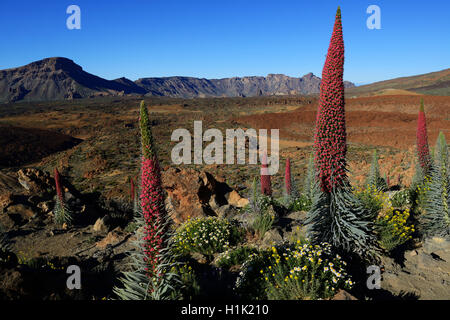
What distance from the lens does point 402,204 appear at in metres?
6.76

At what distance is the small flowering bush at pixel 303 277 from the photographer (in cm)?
339

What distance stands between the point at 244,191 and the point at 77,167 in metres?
17.3

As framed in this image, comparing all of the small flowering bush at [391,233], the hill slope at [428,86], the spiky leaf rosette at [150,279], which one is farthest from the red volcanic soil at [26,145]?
the hill slope at [428,86]

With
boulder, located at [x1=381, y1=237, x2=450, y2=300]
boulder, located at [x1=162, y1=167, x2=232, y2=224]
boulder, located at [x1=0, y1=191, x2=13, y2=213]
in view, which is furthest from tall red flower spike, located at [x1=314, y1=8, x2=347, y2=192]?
boulder, located at [x1=0, y1=191, x2=13, y2=213]

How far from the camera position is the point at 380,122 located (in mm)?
37094

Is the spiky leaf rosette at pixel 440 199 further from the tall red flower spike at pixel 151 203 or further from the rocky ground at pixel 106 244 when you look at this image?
the tall red flower spike at pixel 151 203

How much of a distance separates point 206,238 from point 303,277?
9.62 ft

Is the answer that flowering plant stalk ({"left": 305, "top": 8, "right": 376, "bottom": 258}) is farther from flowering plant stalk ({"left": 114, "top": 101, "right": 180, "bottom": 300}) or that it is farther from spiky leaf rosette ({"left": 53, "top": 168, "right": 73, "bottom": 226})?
spiky leaf rosette ({"left": 53, "top": 168, "right": 73, "bottom": 226})

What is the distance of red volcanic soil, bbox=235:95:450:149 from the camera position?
30752mm

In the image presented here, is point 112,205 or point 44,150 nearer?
point 112,205

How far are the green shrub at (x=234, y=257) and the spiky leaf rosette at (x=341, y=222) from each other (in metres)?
1.38
